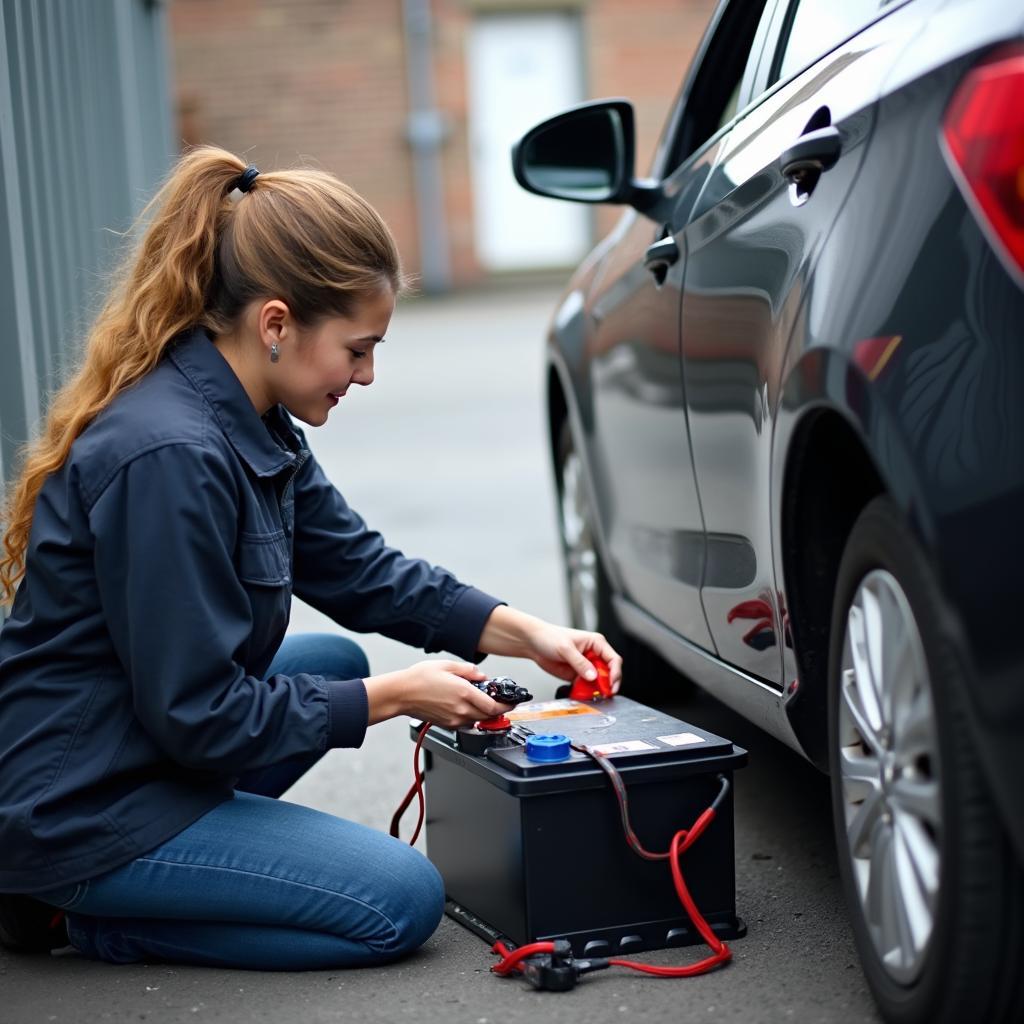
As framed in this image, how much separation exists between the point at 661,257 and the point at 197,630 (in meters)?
1.19

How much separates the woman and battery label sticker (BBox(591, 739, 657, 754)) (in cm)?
18

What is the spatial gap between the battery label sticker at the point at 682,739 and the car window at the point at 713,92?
1.37 m

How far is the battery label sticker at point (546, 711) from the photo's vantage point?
9.33ft

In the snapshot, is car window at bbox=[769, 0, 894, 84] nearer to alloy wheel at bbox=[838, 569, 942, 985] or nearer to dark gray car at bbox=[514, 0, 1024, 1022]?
dark gray car at bbox=[514, 0, 1024, 1022]

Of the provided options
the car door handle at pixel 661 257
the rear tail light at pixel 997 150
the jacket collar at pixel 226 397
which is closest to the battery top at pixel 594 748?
the jacket collar at pixel 226 397

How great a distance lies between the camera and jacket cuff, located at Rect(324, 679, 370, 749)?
2557 mm

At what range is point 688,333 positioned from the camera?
2.94 metres

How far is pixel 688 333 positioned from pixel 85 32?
265cm

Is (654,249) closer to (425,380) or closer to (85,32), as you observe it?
(85,32)

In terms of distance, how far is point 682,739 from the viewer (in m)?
2.64

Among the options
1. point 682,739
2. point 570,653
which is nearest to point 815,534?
point 682,739

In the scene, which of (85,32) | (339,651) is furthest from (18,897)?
(85,32)

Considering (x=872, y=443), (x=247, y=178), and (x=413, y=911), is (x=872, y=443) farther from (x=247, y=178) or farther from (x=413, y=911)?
(x=247, y=178)

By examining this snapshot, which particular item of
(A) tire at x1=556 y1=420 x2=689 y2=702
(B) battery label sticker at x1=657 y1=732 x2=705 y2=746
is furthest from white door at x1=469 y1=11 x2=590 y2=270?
(B) battery label sticker at x1=657 y1=732 x2=705 y2=746
